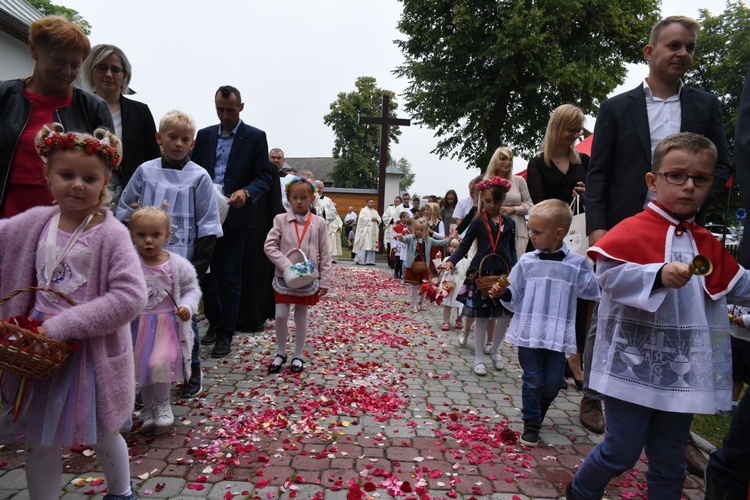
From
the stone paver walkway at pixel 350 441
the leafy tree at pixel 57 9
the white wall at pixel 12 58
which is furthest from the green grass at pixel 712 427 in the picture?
the leafy tree at pixel 57 9

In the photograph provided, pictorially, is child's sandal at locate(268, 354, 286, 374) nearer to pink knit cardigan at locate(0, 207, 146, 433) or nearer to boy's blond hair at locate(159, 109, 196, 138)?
boy's blond hair at locate(159, 109, 196, 138)

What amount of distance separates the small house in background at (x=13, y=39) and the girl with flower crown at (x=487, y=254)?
14.5 metres

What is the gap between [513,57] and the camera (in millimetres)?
22500

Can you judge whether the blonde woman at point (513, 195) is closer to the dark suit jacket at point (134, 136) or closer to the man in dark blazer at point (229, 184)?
the man in dark blazer at point (229, 184)

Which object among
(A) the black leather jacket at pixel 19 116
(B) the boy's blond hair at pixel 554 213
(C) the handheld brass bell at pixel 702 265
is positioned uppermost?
(A) the black leather jacket at pixel 19 116

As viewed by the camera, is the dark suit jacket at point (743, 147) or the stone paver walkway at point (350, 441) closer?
the dark suit jacket at point (743, 147)

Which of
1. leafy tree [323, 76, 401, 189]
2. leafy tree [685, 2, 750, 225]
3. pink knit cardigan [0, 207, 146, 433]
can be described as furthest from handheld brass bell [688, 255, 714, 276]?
leafy tree [323, 76, 401, 189]

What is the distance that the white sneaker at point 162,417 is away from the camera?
3568 millimetres

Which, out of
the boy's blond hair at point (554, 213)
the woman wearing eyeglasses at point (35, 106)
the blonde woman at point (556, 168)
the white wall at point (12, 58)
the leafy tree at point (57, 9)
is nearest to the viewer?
the woman wearing eyeglasses at point (35, 106)

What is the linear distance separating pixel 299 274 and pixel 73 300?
2.62 meters

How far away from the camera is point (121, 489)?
247 centimetres

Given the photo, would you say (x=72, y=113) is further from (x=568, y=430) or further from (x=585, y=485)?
(x=568, y=430)

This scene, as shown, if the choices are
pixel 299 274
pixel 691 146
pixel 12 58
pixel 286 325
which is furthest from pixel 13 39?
pixel 691 146

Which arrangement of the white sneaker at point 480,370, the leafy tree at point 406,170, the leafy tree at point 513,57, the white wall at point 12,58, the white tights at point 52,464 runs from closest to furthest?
1. the white tights at point 52,464
2. the white sneaker at point 480,370
3. the white wall at point 12,58
4. the leafy tree at point 513,57
5. the leafy tree at point 406,170
